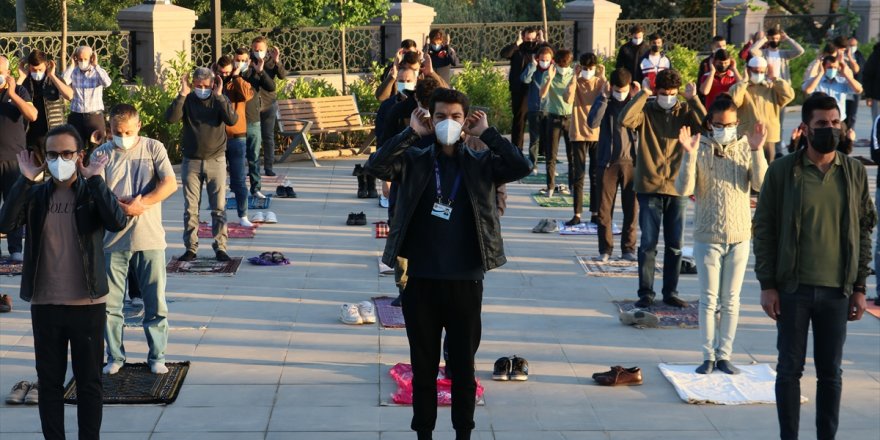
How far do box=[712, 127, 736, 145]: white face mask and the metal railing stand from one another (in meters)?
13.4

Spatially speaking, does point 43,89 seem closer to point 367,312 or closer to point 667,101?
point 367,312

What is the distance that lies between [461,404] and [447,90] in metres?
1.72

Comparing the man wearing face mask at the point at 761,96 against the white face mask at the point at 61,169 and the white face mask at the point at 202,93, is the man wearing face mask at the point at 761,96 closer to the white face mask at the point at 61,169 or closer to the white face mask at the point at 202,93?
the white face mask at the point at 202,93

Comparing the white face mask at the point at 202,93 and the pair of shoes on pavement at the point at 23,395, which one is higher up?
the white face mask at the point at 202,93

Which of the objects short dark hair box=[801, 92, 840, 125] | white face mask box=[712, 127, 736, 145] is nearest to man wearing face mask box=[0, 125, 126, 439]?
short dark hair box=[801, 92, 840, 125]

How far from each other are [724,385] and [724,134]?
5.73ft

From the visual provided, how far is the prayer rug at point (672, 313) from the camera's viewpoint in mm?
10992

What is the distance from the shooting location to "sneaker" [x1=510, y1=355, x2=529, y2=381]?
9.37 m

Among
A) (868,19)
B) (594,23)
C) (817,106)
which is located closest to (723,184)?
(817,106)

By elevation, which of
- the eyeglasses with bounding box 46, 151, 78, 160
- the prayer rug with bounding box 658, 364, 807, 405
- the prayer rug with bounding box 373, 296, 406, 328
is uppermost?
the eyeglasses with bounding box 46, 151, 78, 160

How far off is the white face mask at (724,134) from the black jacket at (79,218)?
426 centimetres

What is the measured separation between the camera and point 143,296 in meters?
9.41

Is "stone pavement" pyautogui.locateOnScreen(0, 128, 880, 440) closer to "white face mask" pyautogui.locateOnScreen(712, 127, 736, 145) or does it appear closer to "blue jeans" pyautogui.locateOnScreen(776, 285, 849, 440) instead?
"blue jeans" pyautogui.locateOnScreen(776, 285, 849, 440)

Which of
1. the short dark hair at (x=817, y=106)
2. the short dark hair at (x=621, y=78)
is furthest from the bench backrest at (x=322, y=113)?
the short dark hair at (x=817, y=106)
